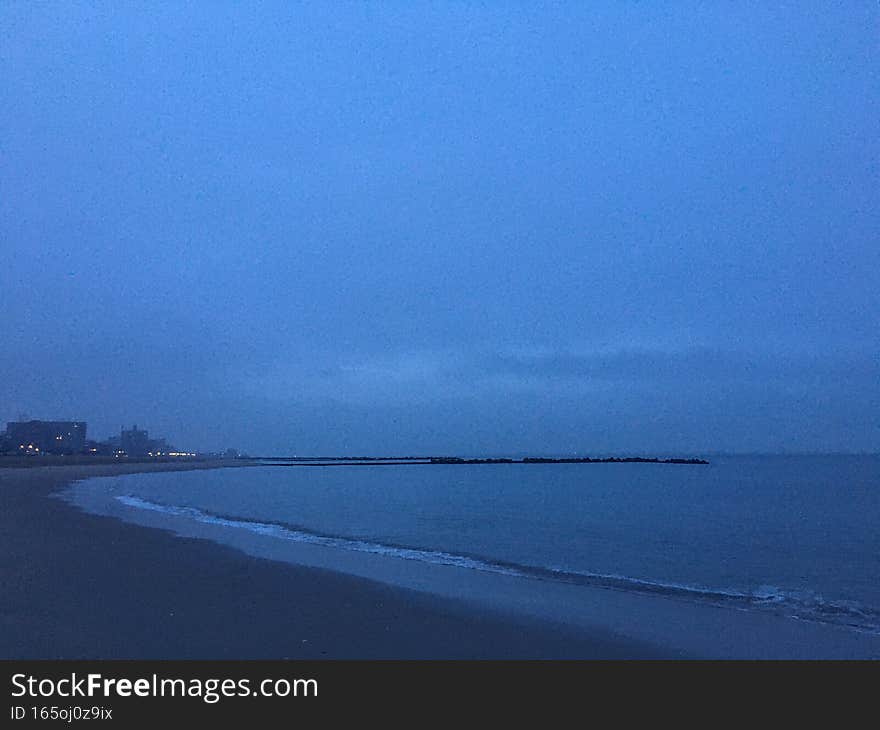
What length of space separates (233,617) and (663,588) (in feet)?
30.7

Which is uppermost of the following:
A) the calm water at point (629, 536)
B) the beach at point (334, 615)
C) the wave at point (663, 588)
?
the beach at point (334, 615)

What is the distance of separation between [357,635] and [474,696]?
298cm

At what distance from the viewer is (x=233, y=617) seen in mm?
11047

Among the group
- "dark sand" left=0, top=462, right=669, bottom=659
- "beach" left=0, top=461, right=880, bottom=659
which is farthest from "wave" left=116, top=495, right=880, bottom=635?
"dark sand" left=0, top=462, right=669, bottom=659

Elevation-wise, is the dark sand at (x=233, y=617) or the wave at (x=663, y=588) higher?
the dark sand at (x=233, y=617)

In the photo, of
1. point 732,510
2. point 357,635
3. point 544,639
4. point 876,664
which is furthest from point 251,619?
point 732,510

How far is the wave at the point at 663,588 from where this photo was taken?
13.4 m

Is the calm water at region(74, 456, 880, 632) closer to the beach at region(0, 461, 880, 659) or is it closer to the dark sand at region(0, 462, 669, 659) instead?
the beach at region(0, 461, 880, 659)

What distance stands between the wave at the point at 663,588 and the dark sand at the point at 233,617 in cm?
444

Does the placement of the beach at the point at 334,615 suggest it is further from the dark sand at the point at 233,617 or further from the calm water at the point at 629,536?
the calm water at the point at 629,536

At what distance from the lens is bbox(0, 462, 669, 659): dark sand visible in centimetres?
919

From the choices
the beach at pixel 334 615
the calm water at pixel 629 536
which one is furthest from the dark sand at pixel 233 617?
the calm water at pixel 629 536

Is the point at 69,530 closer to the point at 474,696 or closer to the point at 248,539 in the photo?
the point at 248,539

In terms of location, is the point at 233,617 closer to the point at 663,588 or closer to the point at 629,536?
the point at 663,588
